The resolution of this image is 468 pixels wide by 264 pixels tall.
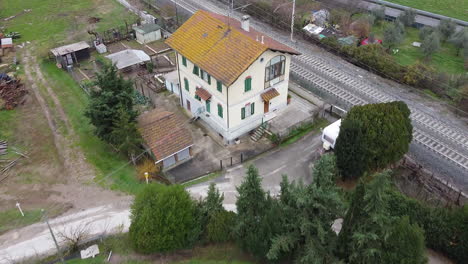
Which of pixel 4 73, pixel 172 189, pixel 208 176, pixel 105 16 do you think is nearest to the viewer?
pixel 172 189

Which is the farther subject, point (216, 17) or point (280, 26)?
point (280, 26)

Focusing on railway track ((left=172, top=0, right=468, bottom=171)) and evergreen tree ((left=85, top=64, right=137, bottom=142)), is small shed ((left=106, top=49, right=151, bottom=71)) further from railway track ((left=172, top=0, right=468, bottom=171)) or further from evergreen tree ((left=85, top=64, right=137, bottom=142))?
railway track ((left=172, top=0, right=468, bottom=171))

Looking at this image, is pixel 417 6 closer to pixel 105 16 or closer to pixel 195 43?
pixel 195 43

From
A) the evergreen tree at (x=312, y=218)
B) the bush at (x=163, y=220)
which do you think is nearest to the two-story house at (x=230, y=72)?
the bush at (x=163, y=220)

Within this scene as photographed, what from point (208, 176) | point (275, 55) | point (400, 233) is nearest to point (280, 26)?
point (275, 55)

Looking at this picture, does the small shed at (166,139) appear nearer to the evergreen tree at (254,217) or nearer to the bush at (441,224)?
the evergreen tree at (254,217)
